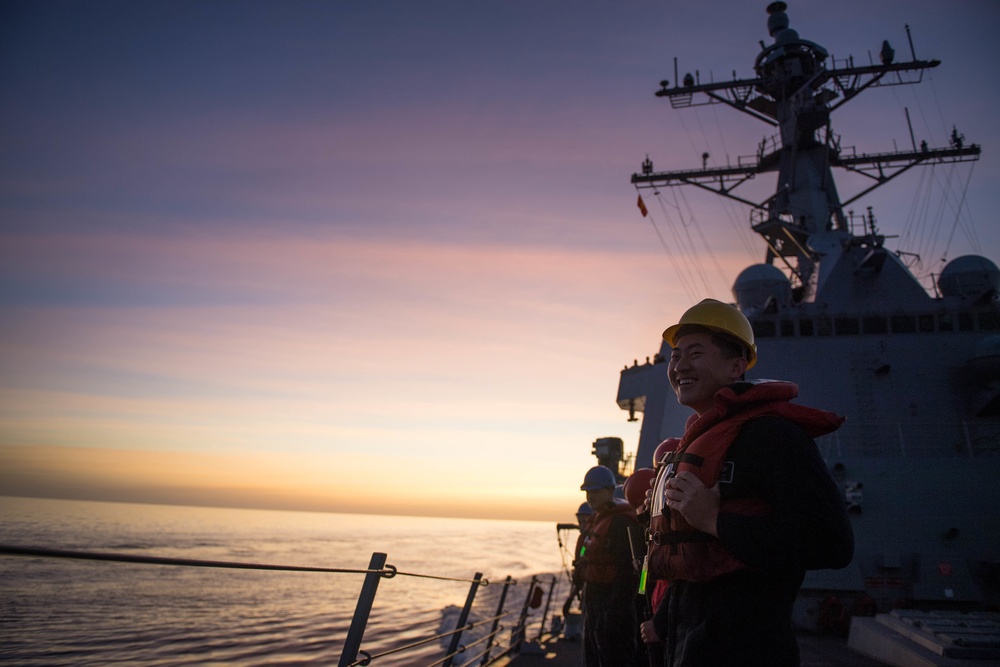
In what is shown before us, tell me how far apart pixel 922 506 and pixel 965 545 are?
705 millimetres

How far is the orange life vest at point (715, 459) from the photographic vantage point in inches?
63.5

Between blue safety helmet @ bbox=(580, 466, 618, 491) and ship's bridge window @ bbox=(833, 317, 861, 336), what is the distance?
33.0 feet

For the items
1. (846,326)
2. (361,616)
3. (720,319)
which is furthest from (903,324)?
(361,616)

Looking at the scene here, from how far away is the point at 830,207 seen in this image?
1691 cm

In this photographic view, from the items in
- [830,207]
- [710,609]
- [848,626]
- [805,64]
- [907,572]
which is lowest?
[848,626]

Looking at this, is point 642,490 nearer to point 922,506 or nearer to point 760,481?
point 760,481

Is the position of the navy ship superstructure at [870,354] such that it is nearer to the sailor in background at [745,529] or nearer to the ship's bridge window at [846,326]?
the ship's bridge window at [846,326]

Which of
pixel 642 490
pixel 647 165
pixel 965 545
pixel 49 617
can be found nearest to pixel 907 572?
pixel 965 545

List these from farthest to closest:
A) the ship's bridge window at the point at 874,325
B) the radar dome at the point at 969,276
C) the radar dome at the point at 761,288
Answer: the radar dome at the point at 761,288 < the radar dome at the point at 969,276 < the ship's bridge window at the point at 874,325

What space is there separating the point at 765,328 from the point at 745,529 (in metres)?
13.0

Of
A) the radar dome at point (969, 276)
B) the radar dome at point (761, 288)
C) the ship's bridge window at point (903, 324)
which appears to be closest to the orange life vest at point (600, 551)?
the ship's bridge window at point (903, 324)

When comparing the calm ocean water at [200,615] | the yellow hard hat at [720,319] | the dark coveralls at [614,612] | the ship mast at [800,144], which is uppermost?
the ship mast at [800,144]

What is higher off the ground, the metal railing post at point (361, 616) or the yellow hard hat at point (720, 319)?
the yellow hard hat at point (720, 319)

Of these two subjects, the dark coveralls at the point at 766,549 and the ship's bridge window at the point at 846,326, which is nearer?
the dark coveralls at the point at 766,549
